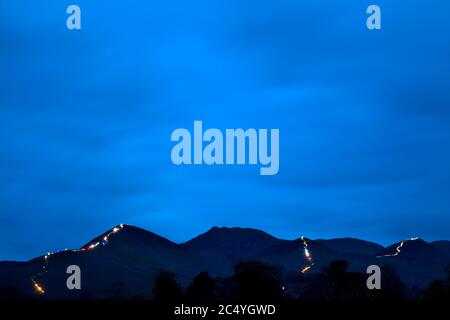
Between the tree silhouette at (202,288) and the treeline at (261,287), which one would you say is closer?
the treeline at (261,287)

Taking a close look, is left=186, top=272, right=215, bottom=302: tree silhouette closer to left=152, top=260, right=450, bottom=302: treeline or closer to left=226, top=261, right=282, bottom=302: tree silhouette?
left=152, top=260, right=450, bottom=302: treeline

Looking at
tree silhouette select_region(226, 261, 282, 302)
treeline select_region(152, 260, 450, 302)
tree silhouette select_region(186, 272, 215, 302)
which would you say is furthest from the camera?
tree silhouette select_region(226, 261, 282, 302)

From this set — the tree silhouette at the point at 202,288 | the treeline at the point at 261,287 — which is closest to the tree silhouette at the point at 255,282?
the treeline at the point at 261,287

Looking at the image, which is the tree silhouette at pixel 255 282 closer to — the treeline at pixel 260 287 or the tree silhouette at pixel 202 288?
the treeline at pixel 260 287

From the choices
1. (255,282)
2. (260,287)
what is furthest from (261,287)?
(255,282)

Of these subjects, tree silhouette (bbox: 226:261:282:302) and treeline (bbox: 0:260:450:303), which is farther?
tree silhouette (bbox: 226:261:282:302)

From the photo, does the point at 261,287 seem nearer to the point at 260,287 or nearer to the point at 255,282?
the point at 260,287

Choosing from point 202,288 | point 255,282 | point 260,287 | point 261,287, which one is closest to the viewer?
point 202,288

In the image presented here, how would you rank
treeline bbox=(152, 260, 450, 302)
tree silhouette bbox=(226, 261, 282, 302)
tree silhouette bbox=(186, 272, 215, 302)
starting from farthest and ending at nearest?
tree silhouette bbox=(226, 261, 282, 302)
tree silhouette bbox=(186, 272, 215, 302)
treeline bbox=(152, 260, 450, 302)

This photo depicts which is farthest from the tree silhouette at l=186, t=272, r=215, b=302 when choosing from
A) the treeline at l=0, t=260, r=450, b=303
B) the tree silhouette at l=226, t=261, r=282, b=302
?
the tree silhouette at l=226, t=261, r=282, b=302
